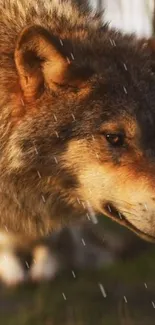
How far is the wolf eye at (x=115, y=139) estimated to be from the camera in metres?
3.95

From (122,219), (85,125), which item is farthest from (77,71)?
(122,219)

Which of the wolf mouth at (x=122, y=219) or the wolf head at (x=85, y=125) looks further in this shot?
the wolf mouth at (x=122, y=219)

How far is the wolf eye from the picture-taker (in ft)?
12.9

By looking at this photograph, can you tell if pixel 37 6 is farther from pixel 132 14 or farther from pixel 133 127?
pixel 132 14

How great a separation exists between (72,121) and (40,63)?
1.45ft

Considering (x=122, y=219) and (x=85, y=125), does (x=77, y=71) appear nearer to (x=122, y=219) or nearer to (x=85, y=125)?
(x=85, y=125)

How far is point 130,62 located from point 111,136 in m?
0.62

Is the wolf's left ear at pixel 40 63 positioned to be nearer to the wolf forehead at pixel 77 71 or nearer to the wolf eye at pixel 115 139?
the wolf forehead at pixel 77 71

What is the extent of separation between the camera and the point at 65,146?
4070 millimetres

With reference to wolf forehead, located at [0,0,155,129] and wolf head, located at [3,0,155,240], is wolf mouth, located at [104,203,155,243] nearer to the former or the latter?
wolf head, located at [3,0,155,240]

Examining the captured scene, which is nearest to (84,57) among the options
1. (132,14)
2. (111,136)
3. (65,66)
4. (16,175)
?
(65,66)

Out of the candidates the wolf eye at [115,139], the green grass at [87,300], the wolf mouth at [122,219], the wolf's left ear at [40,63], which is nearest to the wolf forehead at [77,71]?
the wolf's left ear at [40,63]

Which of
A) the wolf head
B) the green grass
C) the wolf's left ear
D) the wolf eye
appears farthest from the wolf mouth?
the wolf's left ear

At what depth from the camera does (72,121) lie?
13.3ft
